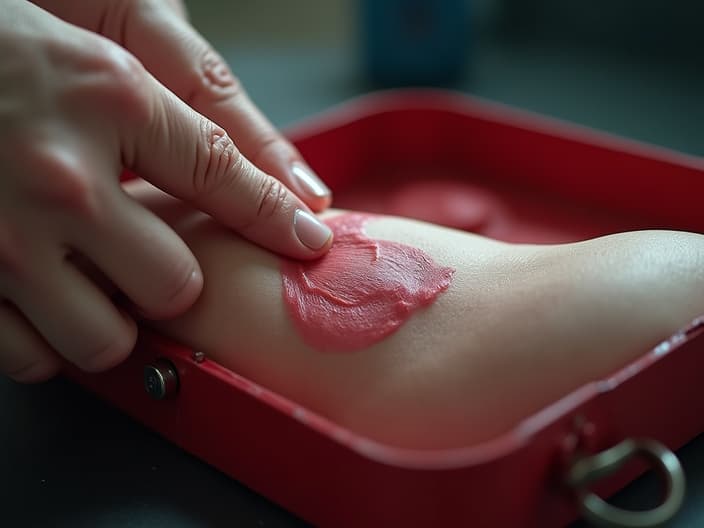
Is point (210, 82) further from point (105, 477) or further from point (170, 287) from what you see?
point (105, 477)

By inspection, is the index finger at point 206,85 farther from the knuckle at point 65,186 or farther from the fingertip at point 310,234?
the knuckle at point 65,186

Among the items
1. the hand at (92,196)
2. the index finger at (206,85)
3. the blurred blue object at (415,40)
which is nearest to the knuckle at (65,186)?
the hand at (92,196)

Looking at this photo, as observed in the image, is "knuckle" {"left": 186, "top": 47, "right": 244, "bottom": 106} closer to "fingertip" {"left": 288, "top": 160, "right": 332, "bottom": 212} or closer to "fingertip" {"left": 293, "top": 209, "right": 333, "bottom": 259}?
"fingertip" {"left": 288, "top": 160, "right": 332, "bottom": 212}

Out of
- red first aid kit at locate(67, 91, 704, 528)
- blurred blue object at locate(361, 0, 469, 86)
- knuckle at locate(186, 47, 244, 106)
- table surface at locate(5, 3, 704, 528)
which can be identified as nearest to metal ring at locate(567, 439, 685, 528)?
red first aid kit at locate(67, 91, 704, 528)

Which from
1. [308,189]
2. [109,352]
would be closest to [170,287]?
[109,352]

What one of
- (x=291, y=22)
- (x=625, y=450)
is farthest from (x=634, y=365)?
(x=291, y=22)

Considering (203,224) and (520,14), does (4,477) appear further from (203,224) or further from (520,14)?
(520,14)
